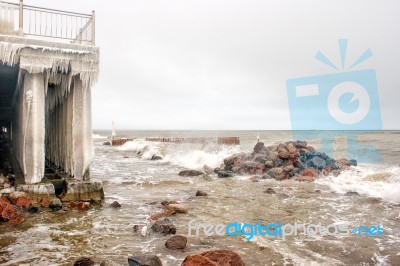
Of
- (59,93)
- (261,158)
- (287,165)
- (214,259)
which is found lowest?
(214,259)

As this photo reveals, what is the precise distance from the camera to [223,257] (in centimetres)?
603

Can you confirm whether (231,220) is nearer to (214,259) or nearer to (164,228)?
(164,228)

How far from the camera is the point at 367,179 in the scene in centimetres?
1858

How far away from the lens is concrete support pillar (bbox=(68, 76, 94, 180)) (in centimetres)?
1216

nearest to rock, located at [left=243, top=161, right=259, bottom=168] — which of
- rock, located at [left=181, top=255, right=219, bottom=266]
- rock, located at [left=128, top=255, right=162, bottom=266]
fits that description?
rock, located at [left=128, top=255, right=162, bottom=266]

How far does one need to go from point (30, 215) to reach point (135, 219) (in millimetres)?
3232

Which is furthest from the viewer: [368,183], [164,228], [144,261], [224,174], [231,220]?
[224,174]

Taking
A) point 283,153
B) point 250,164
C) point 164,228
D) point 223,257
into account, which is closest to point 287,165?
point 283,153

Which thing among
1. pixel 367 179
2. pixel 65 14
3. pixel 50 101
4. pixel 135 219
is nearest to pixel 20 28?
pixel 65 14

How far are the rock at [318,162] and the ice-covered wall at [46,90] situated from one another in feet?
49.2

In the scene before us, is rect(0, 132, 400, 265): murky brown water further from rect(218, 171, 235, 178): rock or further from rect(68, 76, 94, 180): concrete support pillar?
rect(218, 171, 235, 178): rock

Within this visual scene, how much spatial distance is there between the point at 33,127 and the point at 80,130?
1.58 metres

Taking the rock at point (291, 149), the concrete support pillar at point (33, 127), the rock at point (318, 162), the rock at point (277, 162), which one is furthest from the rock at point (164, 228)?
the rock at point (318, 162)

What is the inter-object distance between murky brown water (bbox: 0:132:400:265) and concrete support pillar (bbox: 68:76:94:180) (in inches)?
77.3
